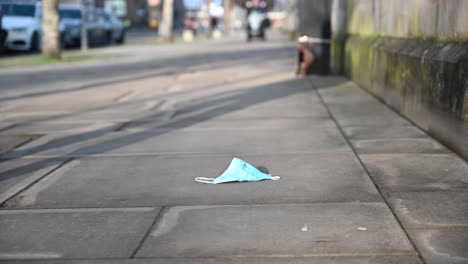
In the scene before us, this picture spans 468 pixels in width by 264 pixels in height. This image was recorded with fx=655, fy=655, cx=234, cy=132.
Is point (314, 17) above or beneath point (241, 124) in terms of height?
above

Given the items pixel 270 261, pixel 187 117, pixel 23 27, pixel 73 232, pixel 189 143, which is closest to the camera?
pixel 270 261

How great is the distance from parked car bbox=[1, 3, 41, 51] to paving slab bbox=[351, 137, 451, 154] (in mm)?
20259

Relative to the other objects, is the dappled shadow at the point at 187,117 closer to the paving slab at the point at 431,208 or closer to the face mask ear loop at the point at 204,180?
the face mask ear loop at the point at 204,180

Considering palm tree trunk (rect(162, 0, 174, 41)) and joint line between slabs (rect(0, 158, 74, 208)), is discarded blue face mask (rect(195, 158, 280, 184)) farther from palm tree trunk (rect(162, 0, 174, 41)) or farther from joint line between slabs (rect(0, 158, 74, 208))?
palm tree trunk (rect(162, 0, 174, 41))

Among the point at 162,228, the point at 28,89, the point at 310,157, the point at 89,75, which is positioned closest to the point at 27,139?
the point at 310,157

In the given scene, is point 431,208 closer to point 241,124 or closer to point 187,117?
point 241,124

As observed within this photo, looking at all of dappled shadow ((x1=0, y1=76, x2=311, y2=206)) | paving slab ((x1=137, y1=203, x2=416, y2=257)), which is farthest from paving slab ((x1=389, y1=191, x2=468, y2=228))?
dappled shadow ((x1=0, y1=76, x2=311, y2=206))

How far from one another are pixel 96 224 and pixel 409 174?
2733mm

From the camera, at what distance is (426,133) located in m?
7.42

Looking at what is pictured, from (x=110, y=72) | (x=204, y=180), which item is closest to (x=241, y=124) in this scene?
(x=204, y=180)

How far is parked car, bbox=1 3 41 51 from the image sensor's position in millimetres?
24688

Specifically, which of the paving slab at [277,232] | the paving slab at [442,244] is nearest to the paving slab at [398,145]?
the paving slab at [277,232]

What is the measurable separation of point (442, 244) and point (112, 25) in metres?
32.1

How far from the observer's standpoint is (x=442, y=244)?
13.0 feet
